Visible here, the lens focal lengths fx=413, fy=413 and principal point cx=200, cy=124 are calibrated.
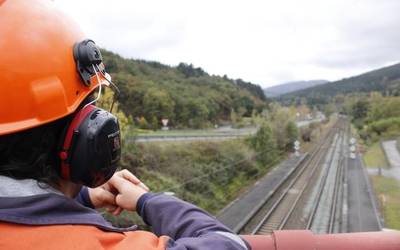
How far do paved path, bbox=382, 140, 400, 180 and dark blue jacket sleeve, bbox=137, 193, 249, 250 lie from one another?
2895 centimetres

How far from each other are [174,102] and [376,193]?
26382 mm

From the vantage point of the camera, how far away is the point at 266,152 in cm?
3416

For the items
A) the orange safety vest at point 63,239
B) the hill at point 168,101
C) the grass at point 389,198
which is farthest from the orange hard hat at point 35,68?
the hill at point 168,101

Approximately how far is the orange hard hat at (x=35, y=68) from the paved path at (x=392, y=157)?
29217 millimetres

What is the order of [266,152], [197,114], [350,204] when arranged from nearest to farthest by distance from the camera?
1. [350,204]
2. [266,152]
3. [197,114]

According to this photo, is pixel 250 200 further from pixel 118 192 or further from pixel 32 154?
pixel 32 154

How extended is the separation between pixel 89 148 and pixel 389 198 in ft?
75.4

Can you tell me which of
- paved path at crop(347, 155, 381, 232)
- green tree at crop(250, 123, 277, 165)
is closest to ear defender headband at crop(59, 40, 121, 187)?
paved path at crop(347, 155, 381, 232)

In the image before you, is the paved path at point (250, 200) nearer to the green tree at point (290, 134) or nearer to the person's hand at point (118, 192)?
the green tree at point (290, 134)

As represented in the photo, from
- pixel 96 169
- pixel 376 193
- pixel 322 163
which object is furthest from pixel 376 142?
pixel 96 169

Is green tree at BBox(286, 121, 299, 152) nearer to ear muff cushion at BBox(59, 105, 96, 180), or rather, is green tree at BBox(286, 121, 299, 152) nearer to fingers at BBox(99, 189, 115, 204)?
fingers at BBox(99, 189, 115, 204)

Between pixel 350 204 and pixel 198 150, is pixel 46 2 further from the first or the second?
pixel 198 150

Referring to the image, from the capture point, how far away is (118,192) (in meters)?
1.54

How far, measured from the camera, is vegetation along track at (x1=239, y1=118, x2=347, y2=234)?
1716 cm
